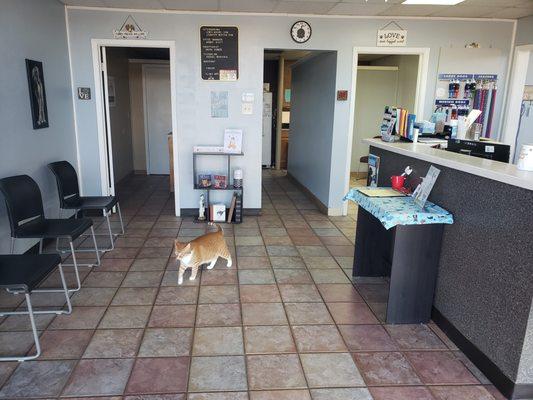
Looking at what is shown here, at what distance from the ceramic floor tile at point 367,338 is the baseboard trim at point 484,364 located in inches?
15.0

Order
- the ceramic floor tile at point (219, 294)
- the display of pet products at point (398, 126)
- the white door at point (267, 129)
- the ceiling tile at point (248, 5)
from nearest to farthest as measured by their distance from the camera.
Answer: the ceramic floor tile at point (219, 294), the display of pet products at point (398, 126), the ceiling tile at point (248, 5), the white door at point (267, 129)

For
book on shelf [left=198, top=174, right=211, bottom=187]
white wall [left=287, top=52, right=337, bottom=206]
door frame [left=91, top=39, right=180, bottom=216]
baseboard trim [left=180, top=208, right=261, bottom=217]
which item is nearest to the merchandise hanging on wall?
door frame [left=91, top=39, right=180, bottom=216]

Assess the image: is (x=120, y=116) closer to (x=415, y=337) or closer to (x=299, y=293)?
(x=299, y=293)

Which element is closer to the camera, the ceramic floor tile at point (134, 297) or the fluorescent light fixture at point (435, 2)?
the ceramic floor tile at point (134, 297)

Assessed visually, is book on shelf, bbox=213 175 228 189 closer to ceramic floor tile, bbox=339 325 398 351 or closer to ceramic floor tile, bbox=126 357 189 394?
ceramic floor tile, bbox=339 325 398 351

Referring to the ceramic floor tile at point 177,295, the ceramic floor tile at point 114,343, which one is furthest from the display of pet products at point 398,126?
the ceramic floor tile at point 114,343

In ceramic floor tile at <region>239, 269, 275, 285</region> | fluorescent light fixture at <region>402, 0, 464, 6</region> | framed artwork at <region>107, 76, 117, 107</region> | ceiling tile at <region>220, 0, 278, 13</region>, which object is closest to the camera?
ceramic floor tile at <region>239, 269, 275, 285</region>

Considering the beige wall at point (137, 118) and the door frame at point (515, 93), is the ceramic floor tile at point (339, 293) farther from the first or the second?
the beige wall at point (137, 118)

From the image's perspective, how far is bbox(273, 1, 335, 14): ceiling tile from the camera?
13.8 ft

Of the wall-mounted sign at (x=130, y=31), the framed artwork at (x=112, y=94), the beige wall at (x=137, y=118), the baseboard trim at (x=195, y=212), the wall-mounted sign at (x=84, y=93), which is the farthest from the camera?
the beige wall at (x=137, y=118)

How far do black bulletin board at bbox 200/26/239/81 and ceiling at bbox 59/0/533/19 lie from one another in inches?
9.0

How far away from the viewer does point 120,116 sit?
6.71m

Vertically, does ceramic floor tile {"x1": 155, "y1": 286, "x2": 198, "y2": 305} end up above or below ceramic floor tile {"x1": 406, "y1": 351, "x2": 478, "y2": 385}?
above

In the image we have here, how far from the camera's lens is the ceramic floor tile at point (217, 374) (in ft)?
6.77
